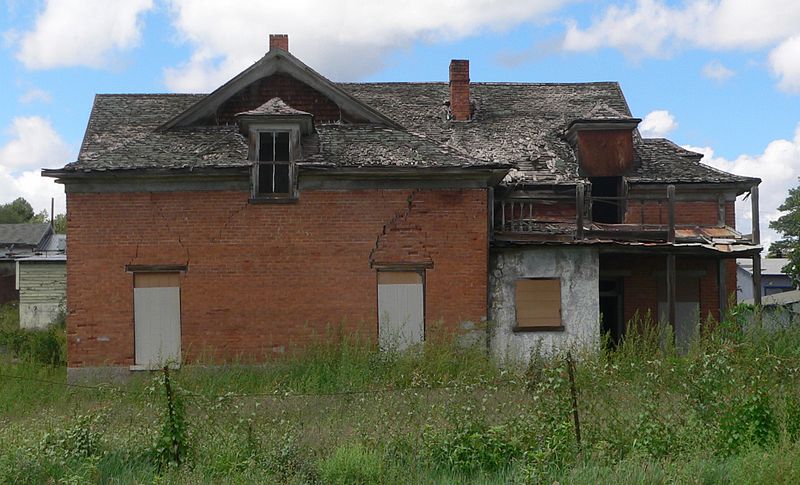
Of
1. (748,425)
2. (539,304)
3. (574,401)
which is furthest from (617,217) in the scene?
(574,401)

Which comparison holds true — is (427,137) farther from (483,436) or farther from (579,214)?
(483,436)

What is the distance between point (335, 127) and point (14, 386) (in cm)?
806

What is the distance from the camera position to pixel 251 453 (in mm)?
8039

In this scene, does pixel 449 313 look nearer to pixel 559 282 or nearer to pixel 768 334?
pixel 559 282

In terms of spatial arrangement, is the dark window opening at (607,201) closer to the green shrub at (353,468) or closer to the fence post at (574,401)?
the fence post at (574,401)

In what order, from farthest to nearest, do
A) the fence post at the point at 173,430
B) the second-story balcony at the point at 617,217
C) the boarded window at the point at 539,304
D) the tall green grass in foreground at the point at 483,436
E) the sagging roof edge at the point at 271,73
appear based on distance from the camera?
the sagging roof edge at the point at 271,73 → the second-story balcony at the point at 617,217 → the boarded window at the point at 539,304 → the fence post at the point at 173,430 → the tall green grass in foreground at the point at 483,436

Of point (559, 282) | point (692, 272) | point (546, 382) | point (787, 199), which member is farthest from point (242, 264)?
point (787, 199)

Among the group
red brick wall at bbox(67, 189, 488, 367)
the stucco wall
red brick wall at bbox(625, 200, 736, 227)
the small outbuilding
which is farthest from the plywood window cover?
the small outbuilding

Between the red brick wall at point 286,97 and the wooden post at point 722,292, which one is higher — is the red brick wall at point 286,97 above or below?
above

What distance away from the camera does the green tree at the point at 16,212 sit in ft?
265

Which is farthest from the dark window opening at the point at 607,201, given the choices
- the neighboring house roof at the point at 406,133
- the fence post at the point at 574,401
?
the fence post at the point at 574,401

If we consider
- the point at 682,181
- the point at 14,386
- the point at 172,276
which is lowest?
the point at 14,386

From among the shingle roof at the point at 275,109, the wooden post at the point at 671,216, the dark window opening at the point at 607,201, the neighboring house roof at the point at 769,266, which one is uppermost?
the shingle roof at the point at 275,109

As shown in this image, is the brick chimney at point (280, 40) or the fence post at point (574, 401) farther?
the brick chimney at point (280, 40)
